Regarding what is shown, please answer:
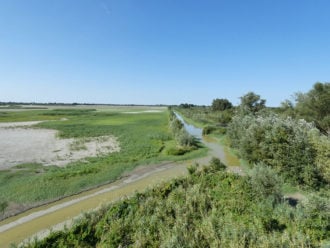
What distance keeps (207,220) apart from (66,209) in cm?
1017

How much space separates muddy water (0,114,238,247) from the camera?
12453 mm

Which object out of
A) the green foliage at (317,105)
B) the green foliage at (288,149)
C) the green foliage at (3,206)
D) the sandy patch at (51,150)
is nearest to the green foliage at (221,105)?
the green foliage at (317,105)

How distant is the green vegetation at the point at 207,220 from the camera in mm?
8906

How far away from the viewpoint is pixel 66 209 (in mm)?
15219

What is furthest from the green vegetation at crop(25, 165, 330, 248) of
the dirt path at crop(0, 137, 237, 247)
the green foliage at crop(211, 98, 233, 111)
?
the green foliage at crop(211, 98, 233, 111)

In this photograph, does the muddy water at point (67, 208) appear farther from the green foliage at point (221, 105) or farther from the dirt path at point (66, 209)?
the green foliage at point (221, 105)

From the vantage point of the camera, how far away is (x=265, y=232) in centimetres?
937

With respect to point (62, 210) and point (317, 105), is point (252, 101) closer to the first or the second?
point (317, 105)

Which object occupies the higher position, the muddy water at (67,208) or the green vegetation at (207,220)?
the green vegetation at (207,220)

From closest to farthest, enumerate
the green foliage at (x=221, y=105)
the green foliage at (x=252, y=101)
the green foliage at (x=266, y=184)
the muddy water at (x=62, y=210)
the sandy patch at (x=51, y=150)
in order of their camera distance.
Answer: the muddy water at (x=62, y=210) → the green foliage at (x=266, y=184) → the sandy patch at (x=51, y=150) → the green foliage at (x=252, y=101) → the green foliage at (x=221, y=105)

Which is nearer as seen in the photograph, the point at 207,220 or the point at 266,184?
the point at 207,220

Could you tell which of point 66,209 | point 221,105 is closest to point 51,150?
point 66,209

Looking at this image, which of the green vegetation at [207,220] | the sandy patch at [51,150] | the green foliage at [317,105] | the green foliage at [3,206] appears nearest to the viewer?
the green vegetation at [207,220]

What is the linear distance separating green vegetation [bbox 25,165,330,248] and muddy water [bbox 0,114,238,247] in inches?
86.9
